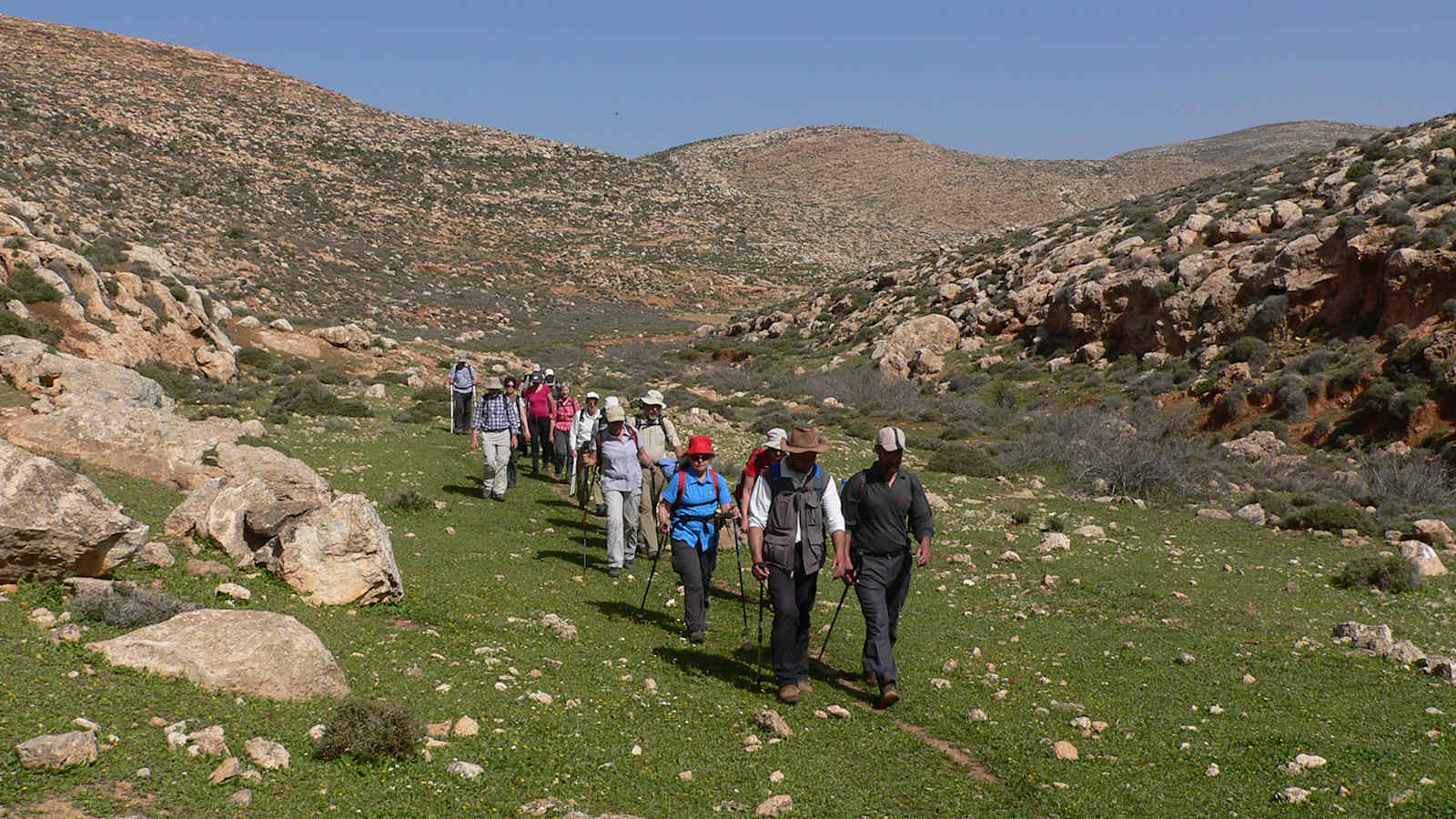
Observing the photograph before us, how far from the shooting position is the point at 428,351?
127 ft

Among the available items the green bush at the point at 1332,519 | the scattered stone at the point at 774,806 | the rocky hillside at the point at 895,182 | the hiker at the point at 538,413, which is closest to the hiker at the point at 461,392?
the hiker at the point at 538,413

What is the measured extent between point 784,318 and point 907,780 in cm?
4729

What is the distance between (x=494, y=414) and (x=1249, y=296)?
26.2m

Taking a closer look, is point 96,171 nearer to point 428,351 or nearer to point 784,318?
point 428,351

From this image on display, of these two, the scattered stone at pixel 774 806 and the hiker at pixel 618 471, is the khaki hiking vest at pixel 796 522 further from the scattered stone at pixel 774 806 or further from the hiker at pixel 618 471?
the hiker at pixel 618 471

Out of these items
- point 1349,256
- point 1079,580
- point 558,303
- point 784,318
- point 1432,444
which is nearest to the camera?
point 1079,580

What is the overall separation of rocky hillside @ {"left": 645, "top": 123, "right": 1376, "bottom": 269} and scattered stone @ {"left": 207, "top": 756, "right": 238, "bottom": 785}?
82.6m

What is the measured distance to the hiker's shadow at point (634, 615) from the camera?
9.62m

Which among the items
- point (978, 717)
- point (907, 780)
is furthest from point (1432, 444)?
Result: point (907, 780)

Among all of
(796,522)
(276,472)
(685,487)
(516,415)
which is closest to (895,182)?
(516,415)

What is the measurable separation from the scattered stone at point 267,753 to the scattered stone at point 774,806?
263 cm

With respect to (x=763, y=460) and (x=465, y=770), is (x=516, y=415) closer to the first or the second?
(x=763, y=460)

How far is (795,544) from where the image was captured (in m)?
7.40

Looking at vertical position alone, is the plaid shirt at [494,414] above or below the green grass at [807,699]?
above
